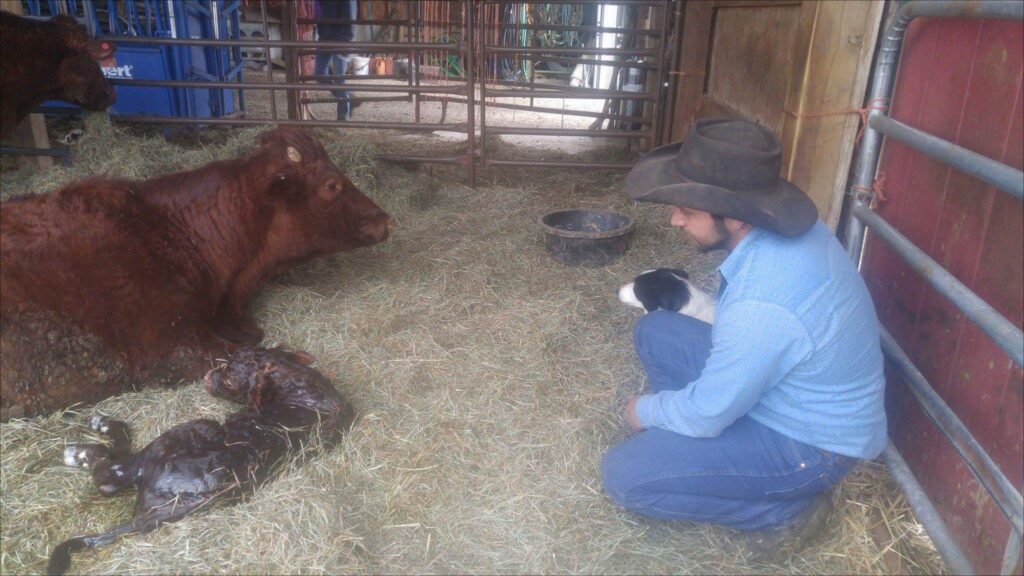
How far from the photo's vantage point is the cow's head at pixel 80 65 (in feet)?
19.9

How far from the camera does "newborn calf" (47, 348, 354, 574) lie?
2635 millimetres

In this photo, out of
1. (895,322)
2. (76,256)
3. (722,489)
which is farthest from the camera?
(76,256)

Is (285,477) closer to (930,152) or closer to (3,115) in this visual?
(930,152)

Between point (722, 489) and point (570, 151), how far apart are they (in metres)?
6.18

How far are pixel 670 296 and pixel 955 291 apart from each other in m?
1.39

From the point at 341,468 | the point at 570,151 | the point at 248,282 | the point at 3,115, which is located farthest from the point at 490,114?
the point at 341,468

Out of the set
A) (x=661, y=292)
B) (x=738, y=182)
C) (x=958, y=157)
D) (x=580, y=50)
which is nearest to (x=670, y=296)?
(x=661, y=292)

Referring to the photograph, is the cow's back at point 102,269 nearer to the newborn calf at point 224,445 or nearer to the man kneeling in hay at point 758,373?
the newborn calf at point 224,445

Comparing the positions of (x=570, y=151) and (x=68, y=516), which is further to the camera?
(x=570, y=151)

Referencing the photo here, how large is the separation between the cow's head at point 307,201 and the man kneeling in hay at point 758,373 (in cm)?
204

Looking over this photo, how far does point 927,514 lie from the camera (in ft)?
8.13

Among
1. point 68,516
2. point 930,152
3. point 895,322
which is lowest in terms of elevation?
point 68,516

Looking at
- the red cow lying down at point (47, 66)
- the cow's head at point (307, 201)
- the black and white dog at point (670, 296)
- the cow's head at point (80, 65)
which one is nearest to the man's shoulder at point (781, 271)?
the black and white dog at point (670, 296)

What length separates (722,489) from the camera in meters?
2.45
